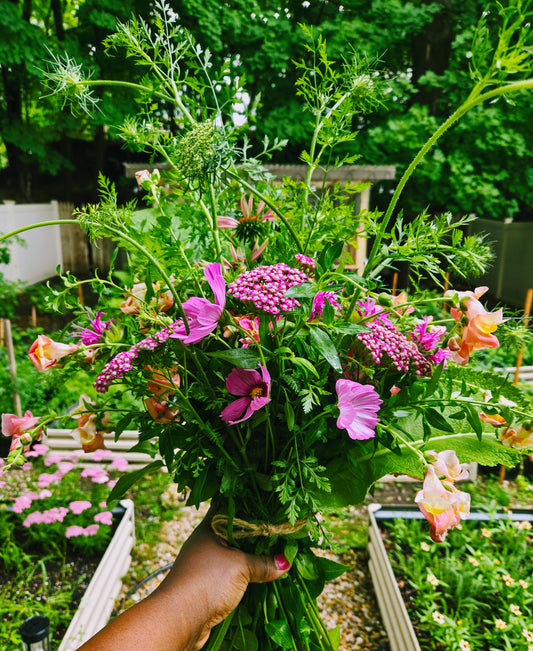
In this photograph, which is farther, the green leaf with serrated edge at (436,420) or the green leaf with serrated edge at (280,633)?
the green leaf with serrated edge at (280,633)

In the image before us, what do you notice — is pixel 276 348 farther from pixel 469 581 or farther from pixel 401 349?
pixel 469 581

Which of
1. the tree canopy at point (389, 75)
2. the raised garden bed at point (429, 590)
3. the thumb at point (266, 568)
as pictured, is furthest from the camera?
the tree canopy at point (389, 75)

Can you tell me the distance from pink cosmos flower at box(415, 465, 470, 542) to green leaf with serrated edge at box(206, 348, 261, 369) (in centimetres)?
24

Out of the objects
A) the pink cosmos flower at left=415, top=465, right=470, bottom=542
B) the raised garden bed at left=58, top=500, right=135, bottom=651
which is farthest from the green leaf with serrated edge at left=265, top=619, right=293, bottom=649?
the raised garden bed at left=58, top=500, right=135, bottom=651

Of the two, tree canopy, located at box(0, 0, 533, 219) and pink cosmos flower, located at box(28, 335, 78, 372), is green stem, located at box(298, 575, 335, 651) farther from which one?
tree canopy, located at box(0, 0, 533, 219)

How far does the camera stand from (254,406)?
1.86 feet

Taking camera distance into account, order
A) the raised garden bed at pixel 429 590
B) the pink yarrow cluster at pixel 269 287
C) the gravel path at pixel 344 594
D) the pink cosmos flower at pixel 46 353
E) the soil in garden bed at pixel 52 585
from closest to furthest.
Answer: the pink yarrow cluster at pixel 269 287
the pink cosmos flower at pixel 46 353
the raised garden bed at pixel 429 590
the soil in garden bed at pixel 52 585
the gravel path at pixel 344 594

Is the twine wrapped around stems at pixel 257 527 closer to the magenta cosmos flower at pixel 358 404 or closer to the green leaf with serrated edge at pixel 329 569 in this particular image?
the green leaf with serrated edge at pixel 329 569

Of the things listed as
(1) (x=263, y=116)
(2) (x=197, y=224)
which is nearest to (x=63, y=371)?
(2) (x=197, y=224)

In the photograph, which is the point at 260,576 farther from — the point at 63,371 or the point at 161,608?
the point at 63,371

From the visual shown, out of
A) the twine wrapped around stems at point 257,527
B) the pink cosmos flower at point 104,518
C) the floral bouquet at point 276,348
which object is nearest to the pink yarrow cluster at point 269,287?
the floral bouquet at point 276,348

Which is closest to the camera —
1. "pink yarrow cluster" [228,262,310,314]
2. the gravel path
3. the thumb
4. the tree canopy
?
"pink yarrow cluster" [228,262,310,314]

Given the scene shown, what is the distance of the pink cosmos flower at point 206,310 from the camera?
563mm

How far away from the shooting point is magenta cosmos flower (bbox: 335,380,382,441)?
1.90 feet
